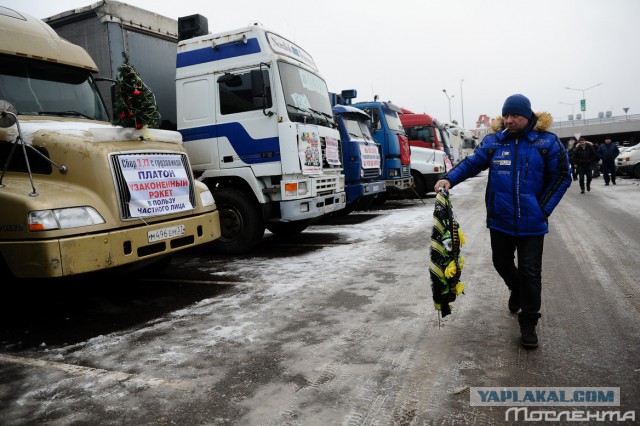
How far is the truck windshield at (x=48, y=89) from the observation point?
16.1 feet

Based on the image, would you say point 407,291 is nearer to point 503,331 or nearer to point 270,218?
point 503,331

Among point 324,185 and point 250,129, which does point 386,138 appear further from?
point 250,129

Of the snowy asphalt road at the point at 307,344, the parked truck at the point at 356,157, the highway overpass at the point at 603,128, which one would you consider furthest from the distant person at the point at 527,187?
the highway overpass at the point at 603,128

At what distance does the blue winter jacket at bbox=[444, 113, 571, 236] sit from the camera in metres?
3.30

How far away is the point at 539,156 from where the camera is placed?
10.9ft

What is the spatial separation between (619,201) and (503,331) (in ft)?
34.5

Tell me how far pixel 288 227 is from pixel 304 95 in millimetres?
2481

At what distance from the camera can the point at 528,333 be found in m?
3.26

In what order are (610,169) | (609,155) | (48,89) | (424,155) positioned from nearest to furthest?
(48,89) → (424,155) → (609,155) → (610,169)

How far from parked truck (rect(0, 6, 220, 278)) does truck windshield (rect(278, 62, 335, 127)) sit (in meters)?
2.07

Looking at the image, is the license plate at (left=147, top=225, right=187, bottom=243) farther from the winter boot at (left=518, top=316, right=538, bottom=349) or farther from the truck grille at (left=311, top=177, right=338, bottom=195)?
the winter boot at (left=518, top=316, right=538, bottom=349)

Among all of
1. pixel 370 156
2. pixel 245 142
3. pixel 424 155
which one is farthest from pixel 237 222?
pixel 424 155

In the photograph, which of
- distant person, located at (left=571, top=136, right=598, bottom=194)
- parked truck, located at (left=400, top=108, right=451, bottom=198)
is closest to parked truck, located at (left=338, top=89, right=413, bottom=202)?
parked truck, located at (left=400, top=108, right=451, bottom=198)

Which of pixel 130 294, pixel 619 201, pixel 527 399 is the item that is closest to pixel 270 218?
pixel 130 294
